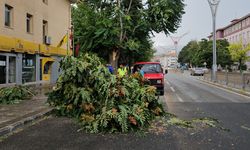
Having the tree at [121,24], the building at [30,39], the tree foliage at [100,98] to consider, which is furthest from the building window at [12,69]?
the tree foliage at [100,98]

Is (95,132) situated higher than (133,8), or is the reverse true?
(133,8)

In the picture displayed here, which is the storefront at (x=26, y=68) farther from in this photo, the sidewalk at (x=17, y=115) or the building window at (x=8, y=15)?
the sidewalk at (x=17, y=115)

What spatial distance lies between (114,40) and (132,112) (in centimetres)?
Result: 1518

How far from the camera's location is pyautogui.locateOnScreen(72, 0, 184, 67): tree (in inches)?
910

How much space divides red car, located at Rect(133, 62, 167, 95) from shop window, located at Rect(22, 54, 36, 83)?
7.57m

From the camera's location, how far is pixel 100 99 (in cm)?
952

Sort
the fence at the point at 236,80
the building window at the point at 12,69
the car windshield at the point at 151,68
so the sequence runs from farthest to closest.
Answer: the fence at the point at 236,80, the car windshield at the point at 151,68, the building window at the point at 12,69

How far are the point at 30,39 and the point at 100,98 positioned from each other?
47.2 ft

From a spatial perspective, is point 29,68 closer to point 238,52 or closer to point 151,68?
point 151,68

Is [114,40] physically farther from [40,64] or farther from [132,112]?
[132,112]

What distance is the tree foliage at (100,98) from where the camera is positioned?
27.0 ft

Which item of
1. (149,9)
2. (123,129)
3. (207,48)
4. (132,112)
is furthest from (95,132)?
(207,48)

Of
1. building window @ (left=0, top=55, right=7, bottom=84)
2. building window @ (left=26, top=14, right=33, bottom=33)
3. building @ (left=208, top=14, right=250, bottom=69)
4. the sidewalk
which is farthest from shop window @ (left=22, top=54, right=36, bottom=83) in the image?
building @ (left=208, top=14, right=250, bottom=69)

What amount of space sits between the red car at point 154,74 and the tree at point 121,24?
3.22 meters
